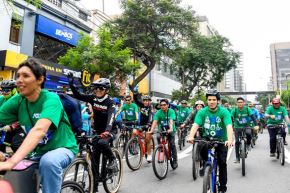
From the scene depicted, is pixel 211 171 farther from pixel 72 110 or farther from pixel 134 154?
pixel 134 154

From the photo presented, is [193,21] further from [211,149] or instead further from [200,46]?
[211,149]

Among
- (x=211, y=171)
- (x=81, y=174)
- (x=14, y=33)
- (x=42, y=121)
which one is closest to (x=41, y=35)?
(x=14, y=33)

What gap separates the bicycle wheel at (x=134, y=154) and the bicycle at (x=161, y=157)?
829mm

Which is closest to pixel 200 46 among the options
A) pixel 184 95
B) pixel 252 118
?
pixel 184 95

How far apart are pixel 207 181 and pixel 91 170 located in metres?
1.70

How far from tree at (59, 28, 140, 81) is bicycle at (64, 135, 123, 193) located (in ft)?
35.2

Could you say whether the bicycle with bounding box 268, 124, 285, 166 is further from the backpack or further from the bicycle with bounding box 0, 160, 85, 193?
the bicycle with bounding box 0, 160, 85, 193

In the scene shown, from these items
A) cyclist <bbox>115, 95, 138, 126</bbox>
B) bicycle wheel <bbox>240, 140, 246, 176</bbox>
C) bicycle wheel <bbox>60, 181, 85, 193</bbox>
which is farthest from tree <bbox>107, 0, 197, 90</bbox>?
bicycle wheel <bbox>60, 181, 85, 193</bbox>

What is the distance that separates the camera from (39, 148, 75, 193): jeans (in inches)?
99.0

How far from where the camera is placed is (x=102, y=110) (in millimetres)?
5215

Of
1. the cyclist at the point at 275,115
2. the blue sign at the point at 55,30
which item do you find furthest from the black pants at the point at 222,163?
the blue sign at the point at 55,30

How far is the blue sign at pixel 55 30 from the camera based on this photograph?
17.7 m

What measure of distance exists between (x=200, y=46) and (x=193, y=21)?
857 centimetres

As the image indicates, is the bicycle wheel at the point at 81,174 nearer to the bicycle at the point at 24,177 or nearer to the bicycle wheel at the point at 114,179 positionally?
the bicycle wheel at the point at 114,179
